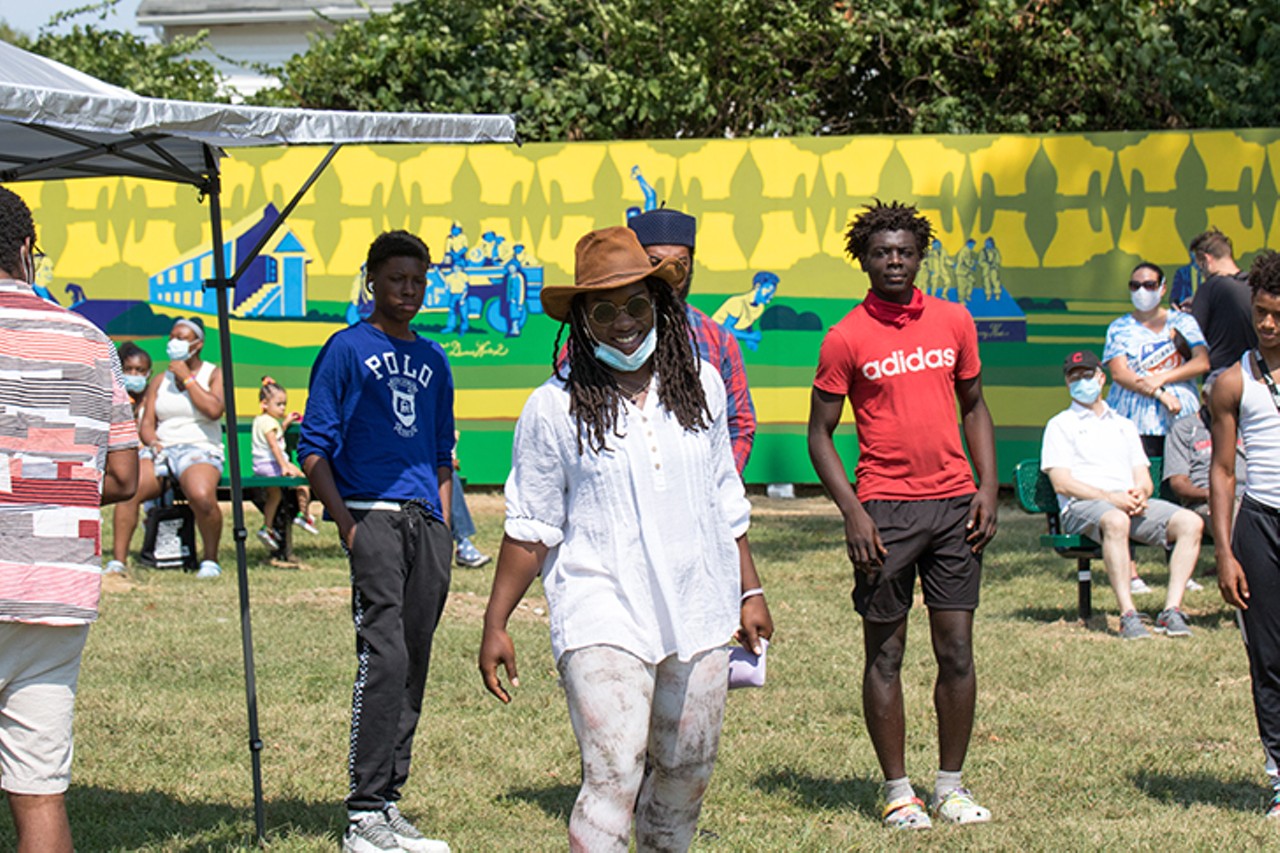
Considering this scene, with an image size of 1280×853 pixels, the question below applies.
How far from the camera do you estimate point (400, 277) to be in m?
5.95

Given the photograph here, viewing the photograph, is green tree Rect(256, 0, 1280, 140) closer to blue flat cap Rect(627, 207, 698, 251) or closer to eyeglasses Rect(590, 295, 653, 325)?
blue flat cap Rect(627, 207, 698, 251)

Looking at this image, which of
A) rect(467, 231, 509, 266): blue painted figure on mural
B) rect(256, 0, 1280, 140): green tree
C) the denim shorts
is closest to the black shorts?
the denim shorts

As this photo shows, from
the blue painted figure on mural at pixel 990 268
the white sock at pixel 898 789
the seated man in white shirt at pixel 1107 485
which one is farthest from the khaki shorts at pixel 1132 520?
the blue painted figure on mural at pixel 990 268

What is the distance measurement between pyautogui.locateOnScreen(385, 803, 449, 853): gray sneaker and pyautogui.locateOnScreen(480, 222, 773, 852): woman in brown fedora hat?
1.44 meters

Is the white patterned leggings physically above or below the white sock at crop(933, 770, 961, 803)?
above

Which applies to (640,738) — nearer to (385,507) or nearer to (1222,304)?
(385,507)

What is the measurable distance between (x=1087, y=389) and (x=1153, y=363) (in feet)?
5.55

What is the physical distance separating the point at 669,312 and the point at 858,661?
5.00 metres

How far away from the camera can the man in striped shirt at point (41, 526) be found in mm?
4570

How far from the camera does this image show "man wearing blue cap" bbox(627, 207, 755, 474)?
19.4 feet

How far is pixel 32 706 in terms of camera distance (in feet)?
15.1

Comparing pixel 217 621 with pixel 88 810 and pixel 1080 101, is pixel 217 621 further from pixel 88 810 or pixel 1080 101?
pixel 1080 101

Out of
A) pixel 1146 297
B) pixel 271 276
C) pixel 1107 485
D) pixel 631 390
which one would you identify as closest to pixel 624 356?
pixel 631 390

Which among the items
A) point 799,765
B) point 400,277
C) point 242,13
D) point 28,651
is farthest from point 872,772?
point 242,13
